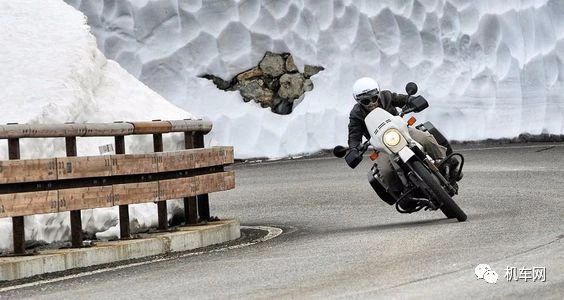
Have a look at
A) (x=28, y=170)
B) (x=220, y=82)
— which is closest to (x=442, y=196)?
(x=28, y=170)

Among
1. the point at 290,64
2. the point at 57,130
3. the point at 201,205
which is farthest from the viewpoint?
the point at 290,64

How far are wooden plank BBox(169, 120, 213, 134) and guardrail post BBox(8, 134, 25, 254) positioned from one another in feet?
6.39

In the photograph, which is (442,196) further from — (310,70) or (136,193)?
(310,70)

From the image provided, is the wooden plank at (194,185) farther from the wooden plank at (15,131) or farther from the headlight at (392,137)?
the wooden plank at (15,131)

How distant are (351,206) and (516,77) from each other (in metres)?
11.1

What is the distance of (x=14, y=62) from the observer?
14258 millimetres

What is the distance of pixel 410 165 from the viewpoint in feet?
45.8

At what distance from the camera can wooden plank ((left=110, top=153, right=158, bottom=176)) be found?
12445 millimetres

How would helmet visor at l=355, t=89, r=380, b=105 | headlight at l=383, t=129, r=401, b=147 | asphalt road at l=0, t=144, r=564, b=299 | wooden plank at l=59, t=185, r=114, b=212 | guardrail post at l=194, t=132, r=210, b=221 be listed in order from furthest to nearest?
1. helmet visor at l=355, t=89, r=380, b=105
2. guardrail post at l=194, t=132, r=210, b=221
3. headlight at l=383, t=129, r=401, b=147
4. wooden plank at l=59, t=185, r=114, b=212
5. asphalt road at l=0, t=144, r=564, b=299

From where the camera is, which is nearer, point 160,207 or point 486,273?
point 486,273

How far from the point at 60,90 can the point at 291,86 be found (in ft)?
41.0

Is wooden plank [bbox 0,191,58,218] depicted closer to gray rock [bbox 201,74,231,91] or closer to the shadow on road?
the shadow on road

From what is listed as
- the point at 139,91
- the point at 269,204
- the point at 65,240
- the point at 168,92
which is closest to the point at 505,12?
the point at 168,92

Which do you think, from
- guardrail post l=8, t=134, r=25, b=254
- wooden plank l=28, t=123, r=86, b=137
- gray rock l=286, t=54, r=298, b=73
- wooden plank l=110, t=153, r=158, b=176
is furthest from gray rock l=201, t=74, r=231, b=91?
guardrail post l=8, t=134, r=25, b=254
